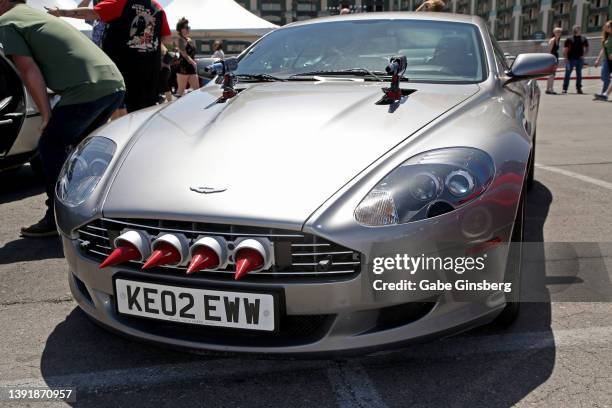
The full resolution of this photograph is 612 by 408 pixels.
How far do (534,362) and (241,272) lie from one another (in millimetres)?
1115

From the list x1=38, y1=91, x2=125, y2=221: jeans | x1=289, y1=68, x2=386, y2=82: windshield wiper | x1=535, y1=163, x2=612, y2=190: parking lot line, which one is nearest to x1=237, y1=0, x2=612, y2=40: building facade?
x1=535, y1=163, x2=612, y2=190: parking lot line

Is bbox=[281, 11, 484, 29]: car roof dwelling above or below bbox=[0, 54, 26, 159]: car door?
above

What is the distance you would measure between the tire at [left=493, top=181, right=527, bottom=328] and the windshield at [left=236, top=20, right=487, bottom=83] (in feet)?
3.12

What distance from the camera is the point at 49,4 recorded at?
512 inches

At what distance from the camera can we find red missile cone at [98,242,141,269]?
1.92 meters

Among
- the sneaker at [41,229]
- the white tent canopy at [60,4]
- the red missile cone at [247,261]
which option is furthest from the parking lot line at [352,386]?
the white tent canopy at [60,4]

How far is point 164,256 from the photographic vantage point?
1873 mm

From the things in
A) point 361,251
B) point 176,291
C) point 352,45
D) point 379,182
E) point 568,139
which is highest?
point 352,45

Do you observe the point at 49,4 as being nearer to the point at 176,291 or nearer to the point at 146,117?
the point at 146,117

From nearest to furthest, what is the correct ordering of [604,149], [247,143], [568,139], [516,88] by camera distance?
[247,143], [516,88], [604,149], [568,139]

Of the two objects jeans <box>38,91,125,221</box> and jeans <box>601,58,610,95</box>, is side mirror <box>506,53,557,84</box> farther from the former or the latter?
jeans <box>601,58,610,95</box>

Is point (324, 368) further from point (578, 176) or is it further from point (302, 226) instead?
point (578, 176)

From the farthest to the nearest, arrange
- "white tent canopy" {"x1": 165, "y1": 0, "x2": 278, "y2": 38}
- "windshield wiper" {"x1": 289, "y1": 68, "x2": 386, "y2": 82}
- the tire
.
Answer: "white tent canopy" {"x1": 165, "y1": 0, "x2": 278, "y2": 38}
"windshield wiper" {"x1": 289, "y1": 68, "x2": 386, "y2": 82}
the tire

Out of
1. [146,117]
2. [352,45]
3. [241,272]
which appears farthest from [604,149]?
[241,272]
